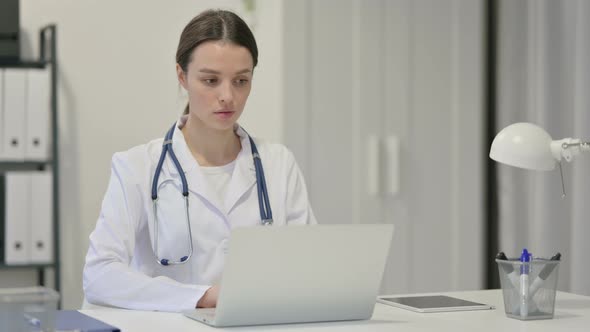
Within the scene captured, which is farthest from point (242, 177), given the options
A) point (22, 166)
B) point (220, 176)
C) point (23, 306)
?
point (22, 166)

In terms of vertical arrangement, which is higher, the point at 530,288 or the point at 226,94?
the point at 226,94

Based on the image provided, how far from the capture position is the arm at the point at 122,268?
1.97m

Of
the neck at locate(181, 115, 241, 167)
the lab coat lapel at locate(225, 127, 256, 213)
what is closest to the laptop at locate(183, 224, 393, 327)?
the lab coat lapel at locate(225, 127, 256, 213)

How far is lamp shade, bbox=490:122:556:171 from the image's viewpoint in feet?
6.52

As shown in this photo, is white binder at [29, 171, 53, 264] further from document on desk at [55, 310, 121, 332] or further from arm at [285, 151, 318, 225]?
document on desk at [55, 310, 121, 332]

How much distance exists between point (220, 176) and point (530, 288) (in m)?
0.91

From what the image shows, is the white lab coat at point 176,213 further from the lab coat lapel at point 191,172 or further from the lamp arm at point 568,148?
the lamp arm at point 568,148

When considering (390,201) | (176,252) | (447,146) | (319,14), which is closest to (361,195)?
(390,201)

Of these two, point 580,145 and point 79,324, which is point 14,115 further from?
point 580,145

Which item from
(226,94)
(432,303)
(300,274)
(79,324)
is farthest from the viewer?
(226,94)

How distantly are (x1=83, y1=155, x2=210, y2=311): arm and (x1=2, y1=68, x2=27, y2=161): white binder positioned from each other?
108 cm

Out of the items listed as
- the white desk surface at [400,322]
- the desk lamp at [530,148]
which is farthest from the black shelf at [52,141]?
the desk lamp at [530,148]

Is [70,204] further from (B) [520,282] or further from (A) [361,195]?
(B) [520,282]

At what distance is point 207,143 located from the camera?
2434mm
